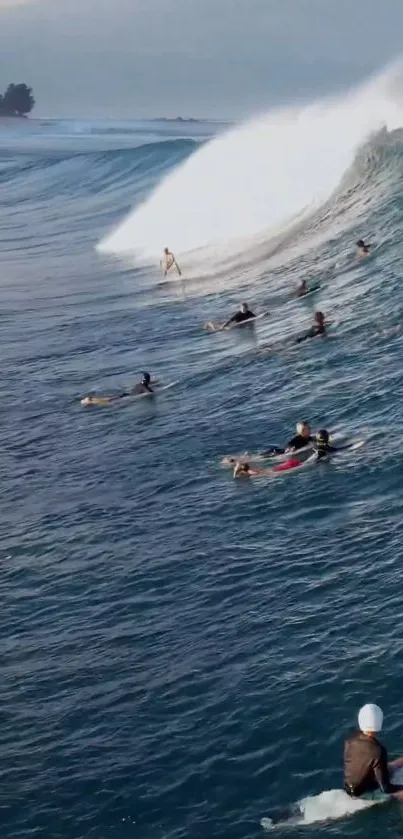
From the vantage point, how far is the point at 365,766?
13039 mm

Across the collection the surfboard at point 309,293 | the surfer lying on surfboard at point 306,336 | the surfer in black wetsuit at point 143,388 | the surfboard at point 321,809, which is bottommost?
the surfboard at point 321,809

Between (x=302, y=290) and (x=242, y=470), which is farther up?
(x=302, y=290)

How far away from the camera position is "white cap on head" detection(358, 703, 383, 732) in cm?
1295

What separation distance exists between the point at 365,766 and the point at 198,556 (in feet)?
24.0

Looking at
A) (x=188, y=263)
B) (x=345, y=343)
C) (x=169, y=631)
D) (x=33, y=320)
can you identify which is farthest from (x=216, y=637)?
(x=188, y=263)

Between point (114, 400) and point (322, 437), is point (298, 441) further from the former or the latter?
point (114, 400)

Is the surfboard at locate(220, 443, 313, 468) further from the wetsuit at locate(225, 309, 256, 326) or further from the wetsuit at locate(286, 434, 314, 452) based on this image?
the wetsuit at locate(225, 309, 256, 326)

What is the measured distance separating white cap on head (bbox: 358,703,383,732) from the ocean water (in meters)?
0.90

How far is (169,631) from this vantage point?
57.9 ft

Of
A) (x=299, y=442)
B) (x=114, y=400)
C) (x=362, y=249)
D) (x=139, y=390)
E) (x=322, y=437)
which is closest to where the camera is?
(x=322, y=437)

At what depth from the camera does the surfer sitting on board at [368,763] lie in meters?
13.0

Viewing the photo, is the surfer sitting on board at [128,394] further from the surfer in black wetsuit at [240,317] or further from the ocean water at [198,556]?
the surfer in black wetsuit at [240,317]

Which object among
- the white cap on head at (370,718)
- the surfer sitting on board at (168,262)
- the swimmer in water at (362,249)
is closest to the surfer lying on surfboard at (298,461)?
the white cap on head at (370,718)

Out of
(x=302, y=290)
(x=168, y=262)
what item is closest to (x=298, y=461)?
(x=302, y=290)
